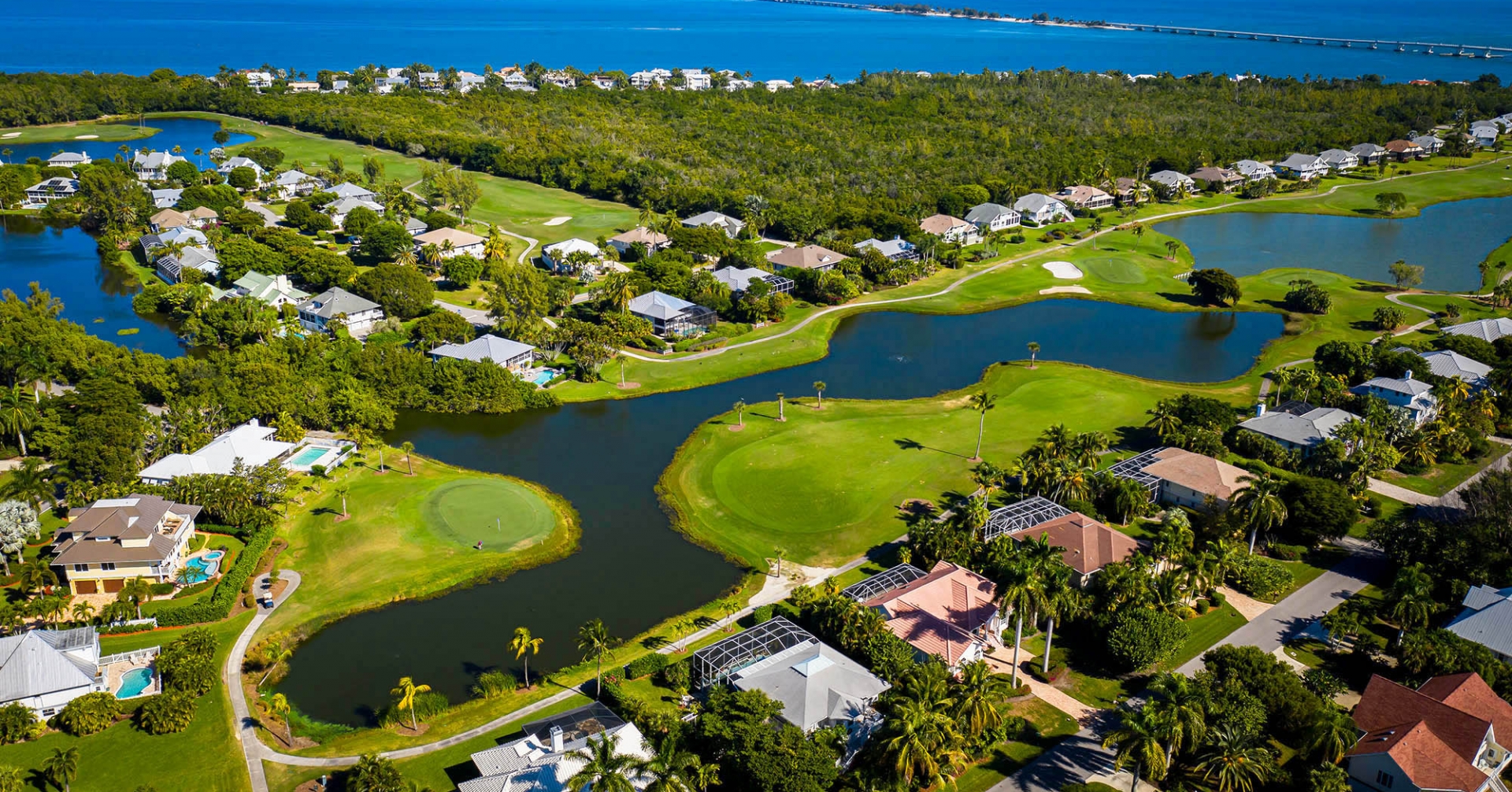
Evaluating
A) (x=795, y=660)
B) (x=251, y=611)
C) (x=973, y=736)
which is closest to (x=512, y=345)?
(x=251, y=611)

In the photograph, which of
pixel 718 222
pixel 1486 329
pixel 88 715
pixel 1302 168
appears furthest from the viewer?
pixel 1302 168

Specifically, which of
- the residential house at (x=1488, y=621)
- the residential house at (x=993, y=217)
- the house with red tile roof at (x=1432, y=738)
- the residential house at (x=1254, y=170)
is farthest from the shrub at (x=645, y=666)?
Answer: the residential house at (x=1254, y=170)

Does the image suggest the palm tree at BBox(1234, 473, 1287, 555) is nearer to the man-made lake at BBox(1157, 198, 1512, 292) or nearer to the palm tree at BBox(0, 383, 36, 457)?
the man-made lake at BBox(1157, 198, 1512, 292)

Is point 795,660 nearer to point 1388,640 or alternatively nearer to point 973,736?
point 973,736

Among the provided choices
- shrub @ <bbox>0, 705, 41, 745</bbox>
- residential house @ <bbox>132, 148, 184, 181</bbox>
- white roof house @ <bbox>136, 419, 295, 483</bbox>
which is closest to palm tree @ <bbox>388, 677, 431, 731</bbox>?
shrub @ <bbox>0, 705, 41, 745</bbox>

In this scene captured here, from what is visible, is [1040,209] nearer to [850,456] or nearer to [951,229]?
[951,229]

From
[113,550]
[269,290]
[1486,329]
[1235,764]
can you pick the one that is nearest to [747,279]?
[269,290]

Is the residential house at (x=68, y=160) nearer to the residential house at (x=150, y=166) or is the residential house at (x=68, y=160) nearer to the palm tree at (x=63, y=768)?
the residential house at (x=150, y=166)
